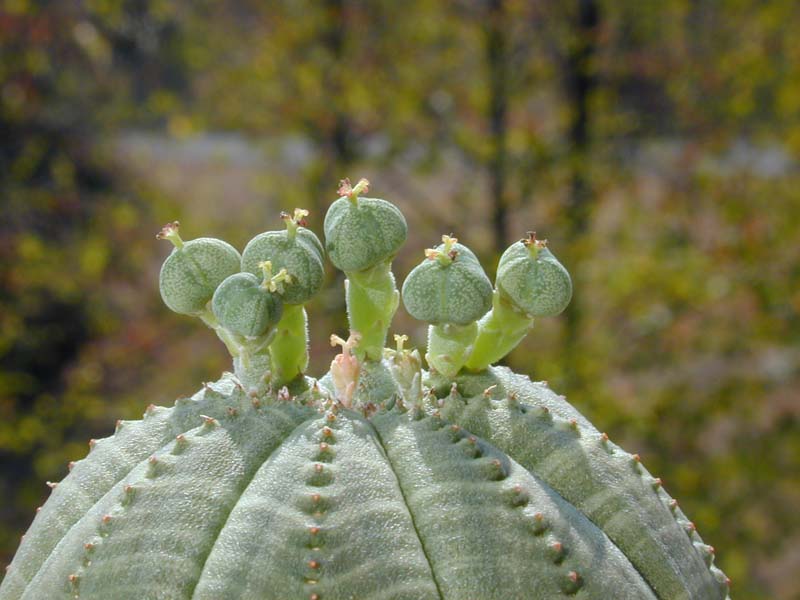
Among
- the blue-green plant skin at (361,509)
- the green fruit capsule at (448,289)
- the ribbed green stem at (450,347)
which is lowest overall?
the blue-green plant skin at (361,509)

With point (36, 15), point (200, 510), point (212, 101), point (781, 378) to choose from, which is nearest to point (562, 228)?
point (781, 378)

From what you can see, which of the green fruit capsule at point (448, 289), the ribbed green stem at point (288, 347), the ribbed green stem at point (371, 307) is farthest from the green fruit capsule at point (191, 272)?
the green fruit capsule at point (448, 289)

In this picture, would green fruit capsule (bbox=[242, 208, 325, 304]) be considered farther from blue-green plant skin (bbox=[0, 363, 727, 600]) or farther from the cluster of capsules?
blue-green plant skin (bbox=[0, 363, 727, 600])

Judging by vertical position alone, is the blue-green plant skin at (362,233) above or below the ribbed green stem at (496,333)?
above

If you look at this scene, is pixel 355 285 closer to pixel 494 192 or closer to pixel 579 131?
pixel 494 192

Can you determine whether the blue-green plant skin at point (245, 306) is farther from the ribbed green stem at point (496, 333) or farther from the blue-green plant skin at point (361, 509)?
the ribbed green stem at point (496, 333)

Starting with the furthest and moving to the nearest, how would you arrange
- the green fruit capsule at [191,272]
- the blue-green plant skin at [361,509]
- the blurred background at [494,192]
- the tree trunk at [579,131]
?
the tree trunk at [579,131] < the blurred background at [494,192] < the green fruit capsule at [191,272] < the blue-green plant skin at [361,509]
